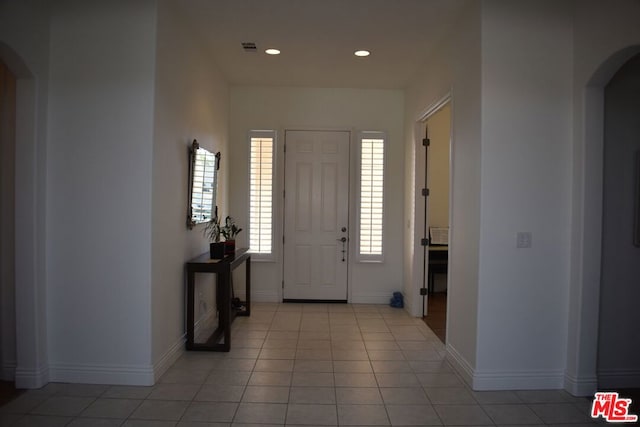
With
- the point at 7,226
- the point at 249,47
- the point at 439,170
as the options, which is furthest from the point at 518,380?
the point at 439,170

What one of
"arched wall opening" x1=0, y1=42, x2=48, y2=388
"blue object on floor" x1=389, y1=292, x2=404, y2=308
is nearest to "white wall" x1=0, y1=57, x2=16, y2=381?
"arched wall opening" x1=0, y1=42, x2=48, y2=388

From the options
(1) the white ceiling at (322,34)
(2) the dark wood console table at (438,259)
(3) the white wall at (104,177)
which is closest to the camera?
(3) the white wall at (104,177)

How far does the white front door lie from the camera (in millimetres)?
5668

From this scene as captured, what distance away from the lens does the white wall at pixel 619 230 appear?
312cm

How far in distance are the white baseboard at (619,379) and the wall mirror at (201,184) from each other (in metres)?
Answer: 3.56

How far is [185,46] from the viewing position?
12.1 feet

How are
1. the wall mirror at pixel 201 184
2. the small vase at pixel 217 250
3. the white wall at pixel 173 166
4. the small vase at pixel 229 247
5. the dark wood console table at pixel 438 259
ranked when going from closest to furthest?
the white wall at pixel 173 166, the wall mirror at pixel 201 184, the small vase at pixel 217 250, the small vase at pixel 229 247, the dark wood console table at pixel 438 259

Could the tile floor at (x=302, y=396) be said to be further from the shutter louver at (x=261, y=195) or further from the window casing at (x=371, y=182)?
the window casing at (x=371, y=182)

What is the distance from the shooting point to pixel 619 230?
10.3 feet

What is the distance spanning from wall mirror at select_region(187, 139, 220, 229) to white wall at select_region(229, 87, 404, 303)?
1.04 meters

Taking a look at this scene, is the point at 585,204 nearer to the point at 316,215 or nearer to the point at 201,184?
the point at 201,184

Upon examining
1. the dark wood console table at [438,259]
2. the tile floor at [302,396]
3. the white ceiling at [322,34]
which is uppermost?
the white ceiling at [322,34]

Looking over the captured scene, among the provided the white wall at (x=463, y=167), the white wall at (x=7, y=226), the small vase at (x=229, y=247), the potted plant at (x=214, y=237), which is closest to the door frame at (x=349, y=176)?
the potted plant at (x=214, y=237)

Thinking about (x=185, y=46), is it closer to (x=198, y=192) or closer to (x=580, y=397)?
(x=198, y=192)
